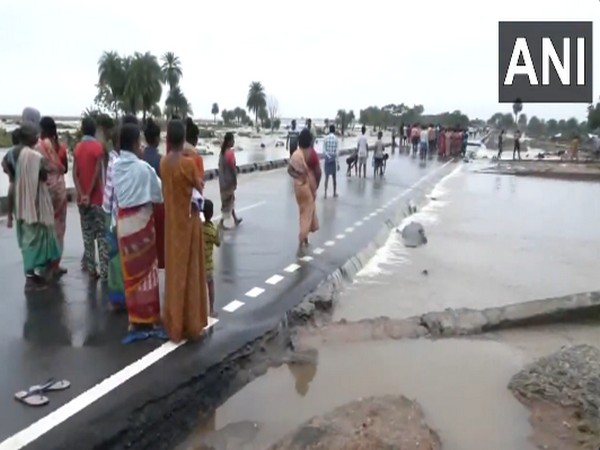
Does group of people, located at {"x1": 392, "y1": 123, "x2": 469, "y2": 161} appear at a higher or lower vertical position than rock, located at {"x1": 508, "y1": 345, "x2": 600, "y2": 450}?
higher

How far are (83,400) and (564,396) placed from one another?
11.6ft

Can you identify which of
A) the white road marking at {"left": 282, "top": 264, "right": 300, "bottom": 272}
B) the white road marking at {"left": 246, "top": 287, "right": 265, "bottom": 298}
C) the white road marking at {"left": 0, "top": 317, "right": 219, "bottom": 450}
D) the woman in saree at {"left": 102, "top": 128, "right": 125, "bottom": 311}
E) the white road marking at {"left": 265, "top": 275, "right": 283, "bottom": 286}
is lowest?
the white road marking at {"left": 0, "top": 317, "right": 219, "bottom": 450}

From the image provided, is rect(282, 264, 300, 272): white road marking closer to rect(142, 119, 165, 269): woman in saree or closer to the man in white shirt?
rect(142, 119, 165, 269): woman in saree

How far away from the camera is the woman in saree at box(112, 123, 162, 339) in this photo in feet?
16.8

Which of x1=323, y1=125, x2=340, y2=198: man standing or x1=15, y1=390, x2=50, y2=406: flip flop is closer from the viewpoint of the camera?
x1=15, y1=390, x2=50, y2=406: flip flop

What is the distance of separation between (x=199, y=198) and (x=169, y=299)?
2.87 feet

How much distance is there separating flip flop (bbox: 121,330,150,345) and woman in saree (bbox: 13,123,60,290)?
1993 millimetres

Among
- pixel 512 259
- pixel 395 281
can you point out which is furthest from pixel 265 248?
pixel 512 259

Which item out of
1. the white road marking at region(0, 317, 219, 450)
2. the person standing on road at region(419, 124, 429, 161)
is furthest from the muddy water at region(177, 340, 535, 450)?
the person standing on road at region(419, 124, 429, 161)

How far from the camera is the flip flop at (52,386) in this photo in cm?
430

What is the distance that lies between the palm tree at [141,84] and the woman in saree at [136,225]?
53.9 meters

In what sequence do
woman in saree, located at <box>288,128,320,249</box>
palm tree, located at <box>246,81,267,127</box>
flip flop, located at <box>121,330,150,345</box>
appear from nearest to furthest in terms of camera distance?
flip flop, located at <box>121,330,150,345</box> → woman in saree, located at <box>288,128,320,249</box> → palm tree, located at <box>246,81,267,127</box>

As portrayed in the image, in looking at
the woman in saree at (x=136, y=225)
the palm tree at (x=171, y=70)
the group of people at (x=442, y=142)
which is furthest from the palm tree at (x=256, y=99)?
the woman in saree at (x=136, y=225)

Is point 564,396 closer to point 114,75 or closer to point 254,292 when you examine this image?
point 254,292
